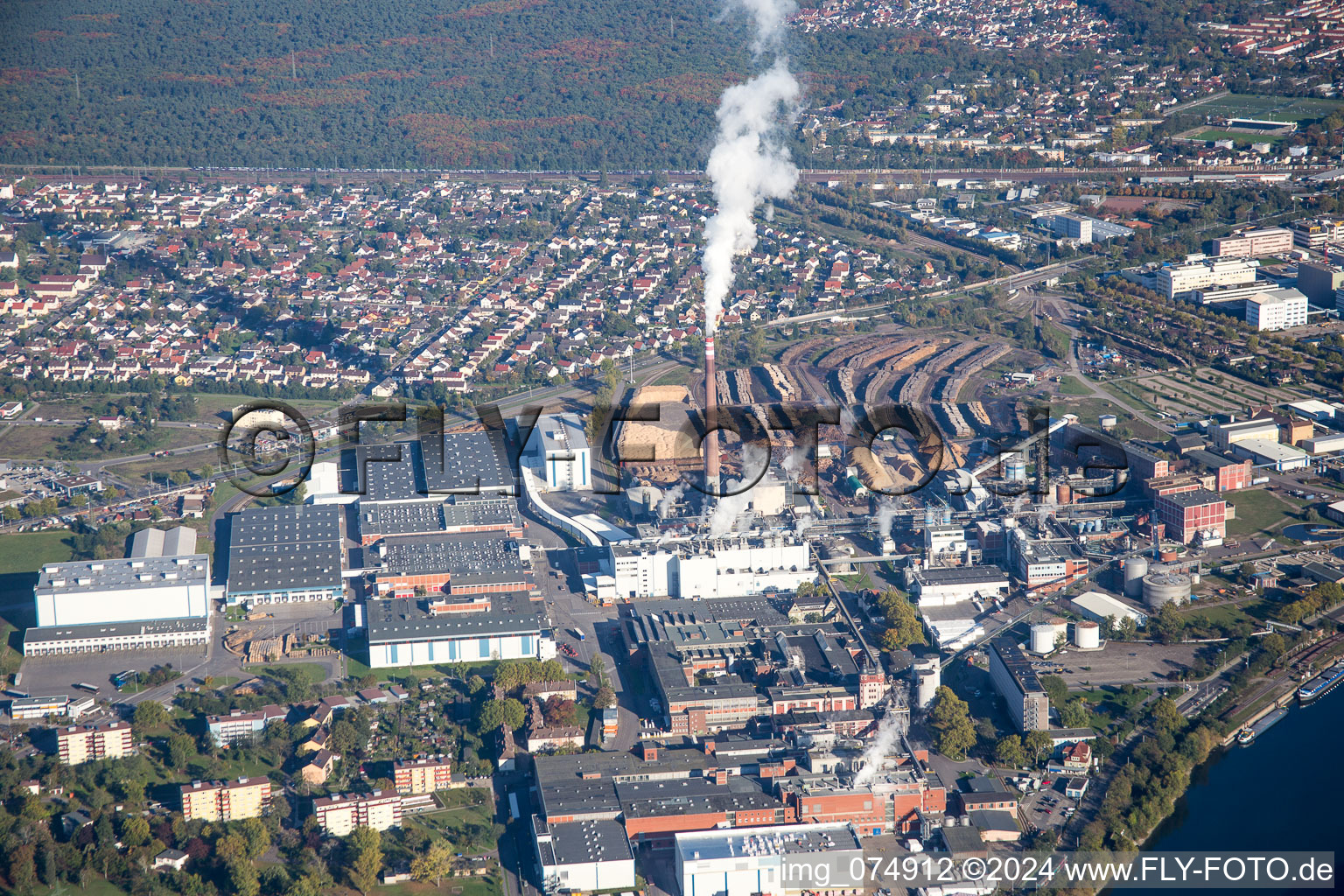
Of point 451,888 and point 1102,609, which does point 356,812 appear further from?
point 1102,609

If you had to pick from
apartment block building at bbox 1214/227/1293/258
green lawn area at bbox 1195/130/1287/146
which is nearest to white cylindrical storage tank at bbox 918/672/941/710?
apartment block building at bbox 1214/227/1293/258

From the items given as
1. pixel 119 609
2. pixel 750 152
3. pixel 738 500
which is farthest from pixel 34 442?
pixel 750 152

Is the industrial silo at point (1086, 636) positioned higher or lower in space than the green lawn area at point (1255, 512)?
lower

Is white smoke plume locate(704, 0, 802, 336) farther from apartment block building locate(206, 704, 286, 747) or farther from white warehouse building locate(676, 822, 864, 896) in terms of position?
white warehouse building locate(676, 822, 864, 896)

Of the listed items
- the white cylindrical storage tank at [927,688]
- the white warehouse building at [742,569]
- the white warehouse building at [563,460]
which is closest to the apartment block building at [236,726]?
the white warehouse building at [742,569]

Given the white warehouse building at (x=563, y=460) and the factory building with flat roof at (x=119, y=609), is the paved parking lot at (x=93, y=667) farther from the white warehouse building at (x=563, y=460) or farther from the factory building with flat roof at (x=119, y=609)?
the white warehouse building at (x=563, y=460)

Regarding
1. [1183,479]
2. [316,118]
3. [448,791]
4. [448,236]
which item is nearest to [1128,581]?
[1183,479]
